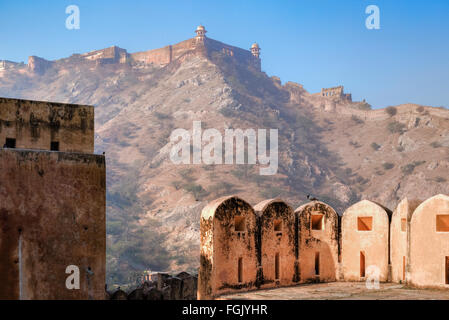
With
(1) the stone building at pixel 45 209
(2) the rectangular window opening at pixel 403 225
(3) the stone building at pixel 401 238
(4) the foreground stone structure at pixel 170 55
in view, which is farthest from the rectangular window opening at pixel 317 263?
(4) the foreground stone structure at pixel 170 55

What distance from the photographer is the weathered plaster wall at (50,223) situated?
1275 centimetres

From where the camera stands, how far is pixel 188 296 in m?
21.3

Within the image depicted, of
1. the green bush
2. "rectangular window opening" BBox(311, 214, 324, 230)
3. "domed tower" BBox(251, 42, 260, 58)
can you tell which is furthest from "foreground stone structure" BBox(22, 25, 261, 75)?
"rectangular window opening" BBox(311, 214, 324, 230)

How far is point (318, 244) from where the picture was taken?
16125 mm

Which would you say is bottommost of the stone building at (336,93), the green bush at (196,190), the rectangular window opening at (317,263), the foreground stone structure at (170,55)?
the rectangular window opening at (317,263)

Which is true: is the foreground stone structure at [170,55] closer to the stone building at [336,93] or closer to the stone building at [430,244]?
the stone building at [336,93]

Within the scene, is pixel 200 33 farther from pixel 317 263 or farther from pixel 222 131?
pixel 317 263

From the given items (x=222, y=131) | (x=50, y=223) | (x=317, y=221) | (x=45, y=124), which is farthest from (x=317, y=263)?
(x=222, y=131)

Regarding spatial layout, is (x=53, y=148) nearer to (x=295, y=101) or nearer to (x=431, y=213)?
(x=431, y=213)

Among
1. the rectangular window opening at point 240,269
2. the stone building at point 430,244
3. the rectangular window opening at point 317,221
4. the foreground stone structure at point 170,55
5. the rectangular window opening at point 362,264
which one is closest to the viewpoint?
the stone building at point 430,244

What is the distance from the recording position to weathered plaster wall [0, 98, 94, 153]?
14.3 meters

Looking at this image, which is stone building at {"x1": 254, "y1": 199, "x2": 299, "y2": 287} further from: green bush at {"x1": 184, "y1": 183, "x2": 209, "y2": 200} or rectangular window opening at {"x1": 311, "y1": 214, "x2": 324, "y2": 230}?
green bush at {"x1": 184, "y1": 183, "x2": 209, "y2": 200}

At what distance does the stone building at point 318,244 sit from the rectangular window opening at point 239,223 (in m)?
1.77
